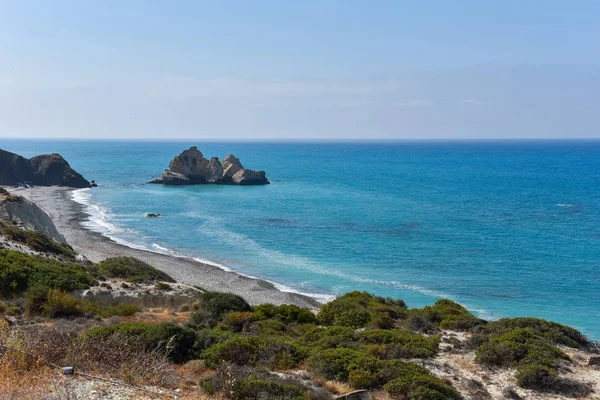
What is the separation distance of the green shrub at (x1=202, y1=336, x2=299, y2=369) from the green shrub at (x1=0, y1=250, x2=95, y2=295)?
34.3ft

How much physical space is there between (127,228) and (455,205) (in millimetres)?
42879

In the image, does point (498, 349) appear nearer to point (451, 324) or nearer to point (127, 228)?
point (451, 324)

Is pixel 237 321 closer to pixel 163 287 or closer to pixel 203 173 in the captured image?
pixel 163 287

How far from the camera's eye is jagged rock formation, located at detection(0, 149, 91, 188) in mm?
96562

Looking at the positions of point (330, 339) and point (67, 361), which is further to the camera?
point (330, 339)

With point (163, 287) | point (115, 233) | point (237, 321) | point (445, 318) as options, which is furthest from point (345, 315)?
point (115, 233)

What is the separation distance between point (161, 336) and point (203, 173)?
99394 mm

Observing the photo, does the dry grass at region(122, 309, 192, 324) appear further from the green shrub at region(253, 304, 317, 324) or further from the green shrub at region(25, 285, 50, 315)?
the green shrub at region(25, 285, 50, 315)

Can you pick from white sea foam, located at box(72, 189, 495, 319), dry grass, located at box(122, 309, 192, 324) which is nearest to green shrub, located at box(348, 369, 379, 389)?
dry grass, located at box(122, 309, 192, 324)


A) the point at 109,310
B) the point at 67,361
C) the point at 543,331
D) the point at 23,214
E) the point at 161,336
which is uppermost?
the point at 67,361

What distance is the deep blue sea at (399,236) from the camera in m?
34.5

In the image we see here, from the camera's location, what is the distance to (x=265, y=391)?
31.4ft

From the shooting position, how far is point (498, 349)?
13859mm

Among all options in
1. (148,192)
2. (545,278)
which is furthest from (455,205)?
(148,192)
